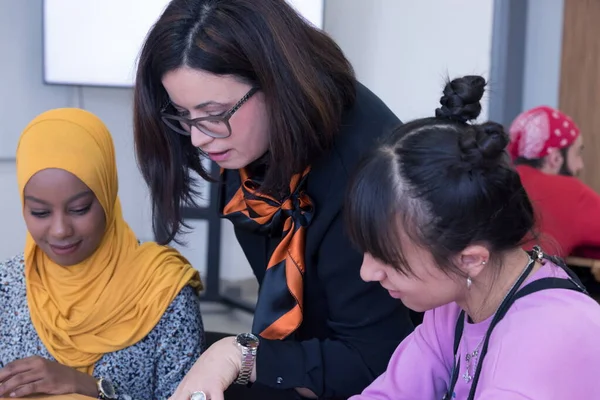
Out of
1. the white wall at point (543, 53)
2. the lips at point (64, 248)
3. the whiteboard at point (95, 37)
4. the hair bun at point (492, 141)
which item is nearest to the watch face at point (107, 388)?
the lips at point (64, 248)

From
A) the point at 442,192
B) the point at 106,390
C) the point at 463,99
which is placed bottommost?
the point at 106,390

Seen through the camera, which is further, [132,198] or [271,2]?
[132,198]

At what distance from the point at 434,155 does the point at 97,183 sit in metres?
0.96

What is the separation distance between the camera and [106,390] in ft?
5.45

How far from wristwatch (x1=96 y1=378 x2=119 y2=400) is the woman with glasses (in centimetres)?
37

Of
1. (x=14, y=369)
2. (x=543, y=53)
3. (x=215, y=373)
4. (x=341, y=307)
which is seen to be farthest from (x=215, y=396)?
(x=543, y=53)

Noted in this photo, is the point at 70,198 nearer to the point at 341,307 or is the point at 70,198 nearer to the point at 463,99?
the point at 341,307

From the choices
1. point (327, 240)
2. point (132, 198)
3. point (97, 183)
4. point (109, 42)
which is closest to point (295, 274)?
point (327, 240)

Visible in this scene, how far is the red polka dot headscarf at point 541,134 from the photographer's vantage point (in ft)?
11.3

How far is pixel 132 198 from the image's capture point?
4.41 m

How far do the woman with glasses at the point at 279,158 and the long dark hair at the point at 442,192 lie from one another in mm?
240

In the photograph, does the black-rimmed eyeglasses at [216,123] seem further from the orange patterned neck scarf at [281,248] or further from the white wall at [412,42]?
the white wall at [412,42]

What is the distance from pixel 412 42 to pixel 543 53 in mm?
655

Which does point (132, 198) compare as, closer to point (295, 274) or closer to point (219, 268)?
point (219, 268)
